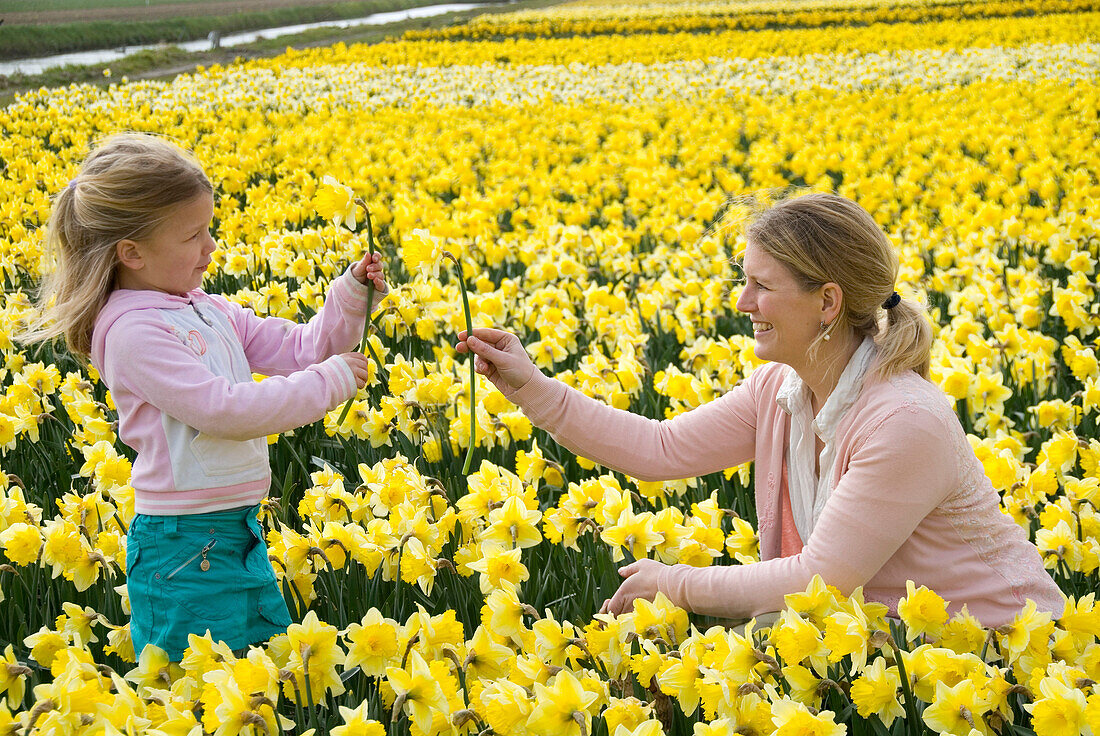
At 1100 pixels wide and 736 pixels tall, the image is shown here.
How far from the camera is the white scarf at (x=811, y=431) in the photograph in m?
2.42

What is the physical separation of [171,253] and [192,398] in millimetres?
401

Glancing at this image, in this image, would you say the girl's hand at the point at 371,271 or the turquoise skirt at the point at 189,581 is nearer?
the turquoise skirt at the point at 189,581

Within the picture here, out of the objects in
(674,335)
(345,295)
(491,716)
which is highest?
(345,295)

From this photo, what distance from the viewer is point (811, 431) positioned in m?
2.57

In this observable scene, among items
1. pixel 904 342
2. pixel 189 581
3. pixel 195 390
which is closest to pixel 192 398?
pixel 195 390

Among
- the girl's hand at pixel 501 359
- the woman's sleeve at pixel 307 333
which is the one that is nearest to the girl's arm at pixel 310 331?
the woman's sleeve at pixel 307 333

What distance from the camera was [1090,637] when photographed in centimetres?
213

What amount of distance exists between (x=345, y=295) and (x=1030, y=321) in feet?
10.8

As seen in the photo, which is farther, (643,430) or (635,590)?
(643,430)

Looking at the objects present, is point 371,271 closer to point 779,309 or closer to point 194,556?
point 194,556

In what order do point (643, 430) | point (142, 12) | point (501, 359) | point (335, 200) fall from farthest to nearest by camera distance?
point (142, 12), point (643, 430), point (501, 359), point (335, 200)

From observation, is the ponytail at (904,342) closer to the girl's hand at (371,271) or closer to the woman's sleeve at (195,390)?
the girl's hand at (371,271)

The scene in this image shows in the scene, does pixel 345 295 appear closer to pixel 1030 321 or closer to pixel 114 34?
pixel 1030 321

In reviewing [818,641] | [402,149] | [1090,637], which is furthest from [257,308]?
[402,149]
